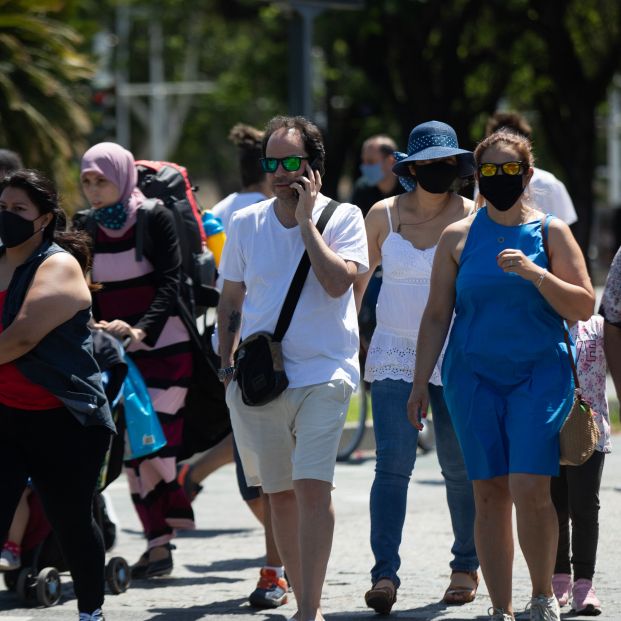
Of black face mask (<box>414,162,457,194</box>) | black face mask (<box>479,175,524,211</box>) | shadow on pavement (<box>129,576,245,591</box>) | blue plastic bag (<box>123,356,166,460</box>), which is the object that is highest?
black face mask (<box>414,162,457,194</box>)

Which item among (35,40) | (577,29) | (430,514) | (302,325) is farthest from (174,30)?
(302,325)

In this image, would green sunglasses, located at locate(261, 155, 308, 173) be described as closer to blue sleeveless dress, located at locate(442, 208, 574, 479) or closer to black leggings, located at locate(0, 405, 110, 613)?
blue sleeveless dress, located at locate(442, 208, 574, 479)

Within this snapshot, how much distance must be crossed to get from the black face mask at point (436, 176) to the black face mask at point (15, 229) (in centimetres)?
171

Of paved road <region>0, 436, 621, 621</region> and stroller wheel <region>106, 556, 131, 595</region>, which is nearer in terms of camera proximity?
paved road <region>0, 436, 621, 621</region>

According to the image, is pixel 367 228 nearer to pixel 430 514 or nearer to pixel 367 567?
pixel 367 567

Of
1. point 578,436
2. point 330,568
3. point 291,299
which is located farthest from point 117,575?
point 578,436

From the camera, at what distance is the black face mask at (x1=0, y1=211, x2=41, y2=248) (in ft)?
18.1

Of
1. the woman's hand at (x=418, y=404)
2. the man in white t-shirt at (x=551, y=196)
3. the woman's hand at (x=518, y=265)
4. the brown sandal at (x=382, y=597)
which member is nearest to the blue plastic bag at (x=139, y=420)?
the brown sandal at (x=382, y=597)

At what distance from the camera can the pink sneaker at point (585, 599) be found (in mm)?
5922

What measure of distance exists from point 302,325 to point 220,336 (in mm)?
448

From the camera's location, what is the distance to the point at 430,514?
28.8ft

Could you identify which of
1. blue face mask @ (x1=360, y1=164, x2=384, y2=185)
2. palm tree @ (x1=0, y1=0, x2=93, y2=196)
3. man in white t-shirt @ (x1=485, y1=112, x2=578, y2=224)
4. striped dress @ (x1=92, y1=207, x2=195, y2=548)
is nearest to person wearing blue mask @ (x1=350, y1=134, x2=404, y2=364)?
blue face mask @ (x1=360, y1=164, x2=384, y2=185)

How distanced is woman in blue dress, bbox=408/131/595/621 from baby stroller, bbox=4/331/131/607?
1.70m

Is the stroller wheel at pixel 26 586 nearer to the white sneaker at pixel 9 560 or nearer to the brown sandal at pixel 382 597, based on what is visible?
the white sneaker at pixel 9 560
